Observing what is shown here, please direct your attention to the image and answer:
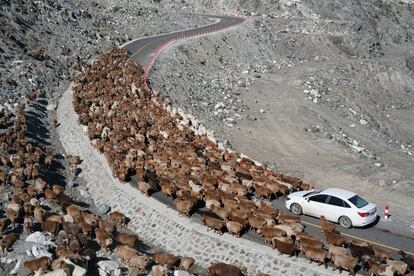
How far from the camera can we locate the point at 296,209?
2716 cm

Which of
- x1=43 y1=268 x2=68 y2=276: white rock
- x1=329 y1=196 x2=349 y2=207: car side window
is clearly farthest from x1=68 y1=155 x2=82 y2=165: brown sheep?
x1=329 y1=196 x2=349 y2=207: car side window

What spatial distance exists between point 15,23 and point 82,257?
1821 inches

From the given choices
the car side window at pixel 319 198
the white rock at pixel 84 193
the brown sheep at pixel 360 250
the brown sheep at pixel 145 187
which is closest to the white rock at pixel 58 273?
the brown sheep at pixel 145 187

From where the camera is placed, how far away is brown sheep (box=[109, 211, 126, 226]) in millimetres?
27656

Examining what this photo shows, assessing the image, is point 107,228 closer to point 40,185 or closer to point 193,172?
point 40,185

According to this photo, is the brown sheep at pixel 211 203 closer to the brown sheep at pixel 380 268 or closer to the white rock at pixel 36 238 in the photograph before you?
the white rock at pixel 36 238

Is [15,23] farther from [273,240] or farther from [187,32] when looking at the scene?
[273,240]

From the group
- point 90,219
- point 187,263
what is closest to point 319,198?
point 187,263

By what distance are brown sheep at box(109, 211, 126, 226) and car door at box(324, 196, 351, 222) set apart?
1044cm

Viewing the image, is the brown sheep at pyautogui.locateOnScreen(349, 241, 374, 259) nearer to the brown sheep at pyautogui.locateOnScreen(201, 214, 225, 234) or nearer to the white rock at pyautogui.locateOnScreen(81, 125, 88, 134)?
the brown sheep at pyautogui.locateOnScreen(201, 214, 225, 234)

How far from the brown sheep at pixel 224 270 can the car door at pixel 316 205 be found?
6437mm

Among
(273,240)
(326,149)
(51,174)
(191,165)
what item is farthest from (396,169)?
(51,174)

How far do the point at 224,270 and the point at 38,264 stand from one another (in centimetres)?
734

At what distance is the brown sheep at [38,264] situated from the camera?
798 inches
